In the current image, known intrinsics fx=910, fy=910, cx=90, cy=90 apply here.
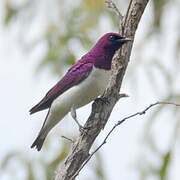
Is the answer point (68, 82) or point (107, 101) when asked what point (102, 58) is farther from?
point (107, 101)

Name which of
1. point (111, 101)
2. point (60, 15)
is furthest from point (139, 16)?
point (60, 15)

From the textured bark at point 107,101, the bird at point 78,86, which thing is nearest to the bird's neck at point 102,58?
the bird at point 78,86

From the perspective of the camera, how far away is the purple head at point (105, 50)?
17.1 feet

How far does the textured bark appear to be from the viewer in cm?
442

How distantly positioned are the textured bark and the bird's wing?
0.52 meters

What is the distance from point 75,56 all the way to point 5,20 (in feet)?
2.04

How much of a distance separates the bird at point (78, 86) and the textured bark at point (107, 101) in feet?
1.17

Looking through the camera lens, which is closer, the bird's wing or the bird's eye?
the bird's eye

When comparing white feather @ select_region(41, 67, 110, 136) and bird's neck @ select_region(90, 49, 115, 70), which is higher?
bird's neck @ select_region(90, 49, 115, 70)

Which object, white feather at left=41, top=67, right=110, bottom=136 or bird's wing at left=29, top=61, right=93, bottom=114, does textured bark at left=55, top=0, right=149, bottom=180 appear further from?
bird's wing at left=29, top=61, right=93, bottom=114

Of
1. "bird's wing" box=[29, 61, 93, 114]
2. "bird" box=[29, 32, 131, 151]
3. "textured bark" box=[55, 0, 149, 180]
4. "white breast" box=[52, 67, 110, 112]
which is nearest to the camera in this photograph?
"textured bark" box=[55, 0, 149, 180]

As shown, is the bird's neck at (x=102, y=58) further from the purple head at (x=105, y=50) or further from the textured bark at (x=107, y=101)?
the textured bark at (x=107, y=101)

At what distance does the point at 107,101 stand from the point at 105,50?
0.83m

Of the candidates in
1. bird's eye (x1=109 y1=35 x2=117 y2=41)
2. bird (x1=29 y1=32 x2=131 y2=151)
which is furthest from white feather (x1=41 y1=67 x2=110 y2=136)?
bird's eye (x1=109 y1=35 x2=117 y2=41)
